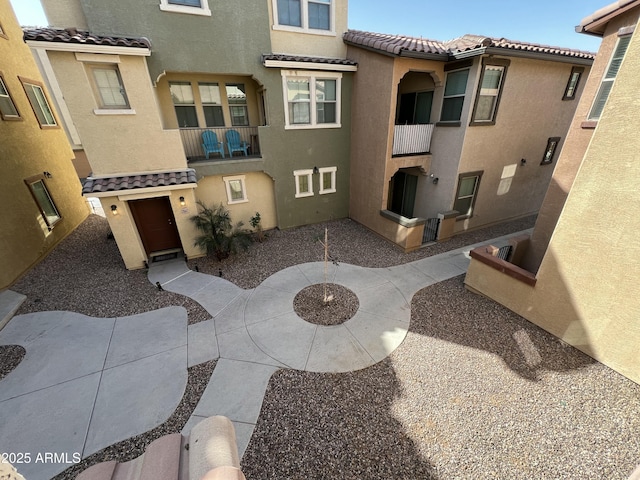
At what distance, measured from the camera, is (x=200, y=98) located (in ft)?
32.2

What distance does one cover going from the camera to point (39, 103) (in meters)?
11.2

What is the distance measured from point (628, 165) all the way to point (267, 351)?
7758 millimetres

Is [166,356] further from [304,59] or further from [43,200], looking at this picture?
[304,59]

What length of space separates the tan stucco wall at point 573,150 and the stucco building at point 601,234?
0.02 metres

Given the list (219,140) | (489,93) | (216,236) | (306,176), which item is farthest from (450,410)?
(219,140)

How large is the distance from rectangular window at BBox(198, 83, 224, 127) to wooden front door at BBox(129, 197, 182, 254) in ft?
12.1

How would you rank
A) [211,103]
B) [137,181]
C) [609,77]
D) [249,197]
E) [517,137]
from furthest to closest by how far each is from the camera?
1. [249,197]
2. [517,137]
3. [211,103]
4. [137,181]
5. [609,77]

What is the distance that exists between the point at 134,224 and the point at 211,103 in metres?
5.38

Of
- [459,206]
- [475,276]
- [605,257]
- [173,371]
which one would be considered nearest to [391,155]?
[459,206]

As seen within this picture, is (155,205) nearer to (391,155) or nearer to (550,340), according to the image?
(391,155)

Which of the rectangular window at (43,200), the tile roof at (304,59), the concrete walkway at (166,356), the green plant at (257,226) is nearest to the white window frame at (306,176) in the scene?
the green plant at (257,226)

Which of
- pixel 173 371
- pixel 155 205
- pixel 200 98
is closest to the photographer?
pixel 173 371

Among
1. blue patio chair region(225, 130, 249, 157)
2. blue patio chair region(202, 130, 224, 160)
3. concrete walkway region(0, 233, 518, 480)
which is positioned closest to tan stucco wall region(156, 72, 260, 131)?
blue patio chair region(225, 130, 249, 157)

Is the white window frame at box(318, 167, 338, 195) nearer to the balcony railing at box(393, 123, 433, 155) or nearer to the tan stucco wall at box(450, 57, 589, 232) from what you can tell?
the balcony railing at box(393, 123, 433, 155)
